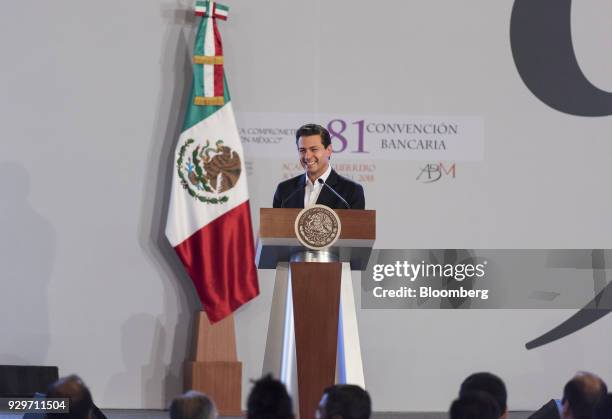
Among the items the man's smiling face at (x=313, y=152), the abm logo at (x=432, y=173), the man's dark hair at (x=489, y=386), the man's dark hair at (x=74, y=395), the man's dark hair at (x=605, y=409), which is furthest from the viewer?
the abm logo at (x=432, y=173)

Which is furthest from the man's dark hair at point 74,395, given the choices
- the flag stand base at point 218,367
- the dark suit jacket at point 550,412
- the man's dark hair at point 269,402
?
the flag stand base at point 218,367

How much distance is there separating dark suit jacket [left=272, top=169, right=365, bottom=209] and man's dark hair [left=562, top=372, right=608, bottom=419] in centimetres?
157

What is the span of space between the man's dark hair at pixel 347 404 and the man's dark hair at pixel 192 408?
0.38 metres

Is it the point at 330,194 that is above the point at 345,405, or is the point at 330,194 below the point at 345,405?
above

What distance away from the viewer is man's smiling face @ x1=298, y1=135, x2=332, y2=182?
474 centimetres

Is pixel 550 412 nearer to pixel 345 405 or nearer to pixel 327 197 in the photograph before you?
pixel 327 197

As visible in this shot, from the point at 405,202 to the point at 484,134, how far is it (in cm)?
81

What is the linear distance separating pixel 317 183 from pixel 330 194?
0.33 feet

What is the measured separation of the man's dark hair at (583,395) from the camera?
11.8ft

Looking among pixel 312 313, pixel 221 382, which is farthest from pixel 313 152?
pixel 221 382

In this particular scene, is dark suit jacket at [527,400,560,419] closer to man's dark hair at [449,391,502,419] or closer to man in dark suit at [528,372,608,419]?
man in dark suit at [528,372,608,419]

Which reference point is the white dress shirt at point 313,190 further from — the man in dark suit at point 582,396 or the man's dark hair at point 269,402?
→ the man's dark hair at point 269,402

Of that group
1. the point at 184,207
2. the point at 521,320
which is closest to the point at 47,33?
the point at 184,207

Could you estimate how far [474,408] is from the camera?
9.71 feet
